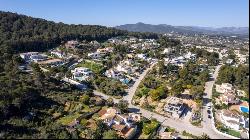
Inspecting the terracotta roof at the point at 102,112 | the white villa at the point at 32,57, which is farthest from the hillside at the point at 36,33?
the terracotta roof at the point at 102,112

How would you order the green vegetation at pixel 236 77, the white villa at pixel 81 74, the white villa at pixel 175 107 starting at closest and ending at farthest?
the white villa at pixel 175 107
the green vegetation at pixel 236 77
the white villa at pixel 81 74

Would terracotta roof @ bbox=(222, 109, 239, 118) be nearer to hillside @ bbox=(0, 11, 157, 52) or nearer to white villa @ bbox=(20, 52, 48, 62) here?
white villa @ bbox=(20, 52, 48, 62)

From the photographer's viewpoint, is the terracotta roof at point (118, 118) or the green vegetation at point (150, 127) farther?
the terracotta roof at point (118, 118)

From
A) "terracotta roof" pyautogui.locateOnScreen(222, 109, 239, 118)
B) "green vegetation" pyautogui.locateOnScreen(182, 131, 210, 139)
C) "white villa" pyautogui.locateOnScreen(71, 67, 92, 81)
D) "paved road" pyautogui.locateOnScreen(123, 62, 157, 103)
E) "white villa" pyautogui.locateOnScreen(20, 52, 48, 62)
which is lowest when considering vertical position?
"paved road" pyautogui.locateOnScreen(123, 62, 157, 103)

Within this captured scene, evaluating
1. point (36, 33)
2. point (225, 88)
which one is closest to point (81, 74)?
point (225, 88)

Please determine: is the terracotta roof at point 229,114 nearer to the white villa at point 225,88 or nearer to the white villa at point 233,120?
the white villa at point 233,120

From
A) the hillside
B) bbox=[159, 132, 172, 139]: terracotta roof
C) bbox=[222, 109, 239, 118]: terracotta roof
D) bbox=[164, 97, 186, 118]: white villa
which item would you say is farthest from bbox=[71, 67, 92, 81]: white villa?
bbox=[222, 109, 239, 118]: terracotta roof

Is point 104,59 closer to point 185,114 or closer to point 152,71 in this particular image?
point 152,71

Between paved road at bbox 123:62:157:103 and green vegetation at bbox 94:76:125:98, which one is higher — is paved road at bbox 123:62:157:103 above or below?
below

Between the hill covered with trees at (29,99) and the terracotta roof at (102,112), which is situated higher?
the hill covered with trees at (29,99)

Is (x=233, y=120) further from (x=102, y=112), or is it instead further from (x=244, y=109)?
(x=102, y=112)

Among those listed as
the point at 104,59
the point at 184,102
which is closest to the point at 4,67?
the point at 104,59
